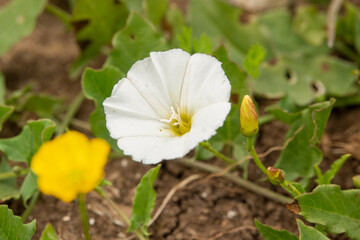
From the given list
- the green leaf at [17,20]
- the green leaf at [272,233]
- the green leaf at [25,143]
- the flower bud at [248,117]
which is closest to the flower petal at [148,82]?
the flower bud at [248,117]

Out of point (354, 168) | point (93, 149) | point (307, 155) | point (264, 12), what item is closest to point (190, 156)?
point (307, 155)

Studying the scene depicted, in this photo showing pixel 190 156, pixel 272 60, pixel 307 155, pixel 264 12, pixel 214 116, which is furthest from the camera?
pixel 264 12

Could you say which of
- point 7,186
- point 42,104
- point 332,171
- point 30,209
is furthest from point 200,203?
point 42,104

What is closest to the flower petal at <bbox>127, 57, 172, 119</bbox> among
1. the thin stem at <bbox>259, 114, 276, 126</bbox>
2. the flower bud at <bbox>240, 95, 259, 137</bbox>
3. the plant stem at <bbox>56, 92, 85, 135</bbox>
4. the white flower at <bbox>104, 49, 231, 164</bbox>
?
the white flower at <bbox>104, 49, 231, 164</bbox>

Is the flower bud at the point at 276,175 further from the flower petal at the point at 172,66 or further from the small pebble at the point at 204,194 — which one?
the small pebble at the point at 204,194

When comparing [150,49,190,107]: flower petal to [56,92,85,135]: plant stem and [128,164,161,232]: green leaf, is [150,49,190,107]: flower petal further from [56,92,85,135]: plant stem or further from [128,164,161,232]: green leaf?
[56,92,85,135]: plant stem

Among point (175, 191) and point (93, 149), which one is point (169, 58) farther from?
point (175, 191)
